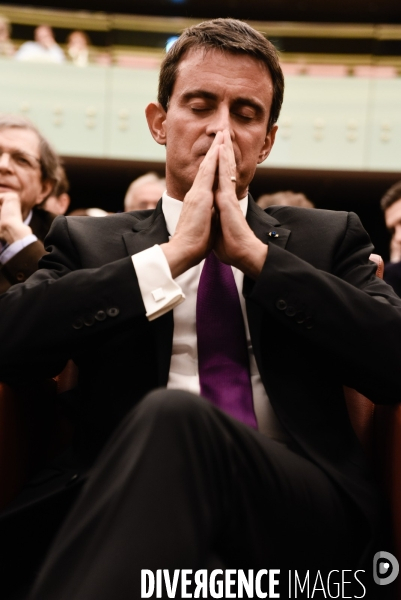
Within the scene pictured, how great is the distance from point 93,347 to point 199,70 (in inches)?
21.4

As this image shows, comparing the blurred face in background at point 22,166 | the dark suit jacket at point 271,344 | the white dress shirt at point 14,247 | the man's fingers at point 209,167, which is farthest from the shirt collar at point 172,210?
A: the blurred face in background at point 22,166

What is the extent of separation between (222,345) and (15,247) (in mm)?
1009

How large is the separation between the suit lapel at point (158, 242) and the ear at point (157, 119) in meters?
0.17

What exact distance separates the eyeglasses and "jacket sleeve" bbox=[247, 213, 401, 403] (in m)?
1.41

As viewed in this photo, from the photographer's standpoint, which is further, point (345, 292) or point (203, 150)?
point (203, 150)

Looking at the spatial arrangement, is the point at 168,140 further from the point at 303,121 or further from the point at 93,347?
the point at 303,121

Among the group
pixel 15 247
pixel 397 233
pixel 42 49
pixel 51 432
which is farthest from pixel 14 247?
pixel 42 49

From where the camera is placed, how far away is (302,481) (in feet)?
3.59

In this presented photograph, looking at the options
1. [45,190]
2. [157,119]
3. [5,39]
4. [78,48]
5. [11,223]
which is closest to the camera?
[157,119]

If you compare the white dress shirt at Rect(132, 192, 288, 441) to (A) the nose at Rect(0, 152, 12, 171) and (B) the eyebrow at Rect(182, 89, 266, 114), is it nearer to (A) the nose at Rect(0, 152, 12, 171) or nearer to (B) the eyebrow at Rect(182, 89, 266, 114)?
(B) the eyebrow at Rect(182, 89, 266, 114)

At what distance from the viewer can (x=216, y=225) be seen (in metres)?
1.42

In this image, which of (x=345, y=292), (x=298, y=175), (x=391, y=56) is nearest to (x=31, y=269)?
(x=345, y=292)

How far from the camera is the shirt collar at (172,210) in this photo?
152 centimetres

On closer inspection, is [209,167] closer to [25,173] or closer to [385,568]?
[385,568]
